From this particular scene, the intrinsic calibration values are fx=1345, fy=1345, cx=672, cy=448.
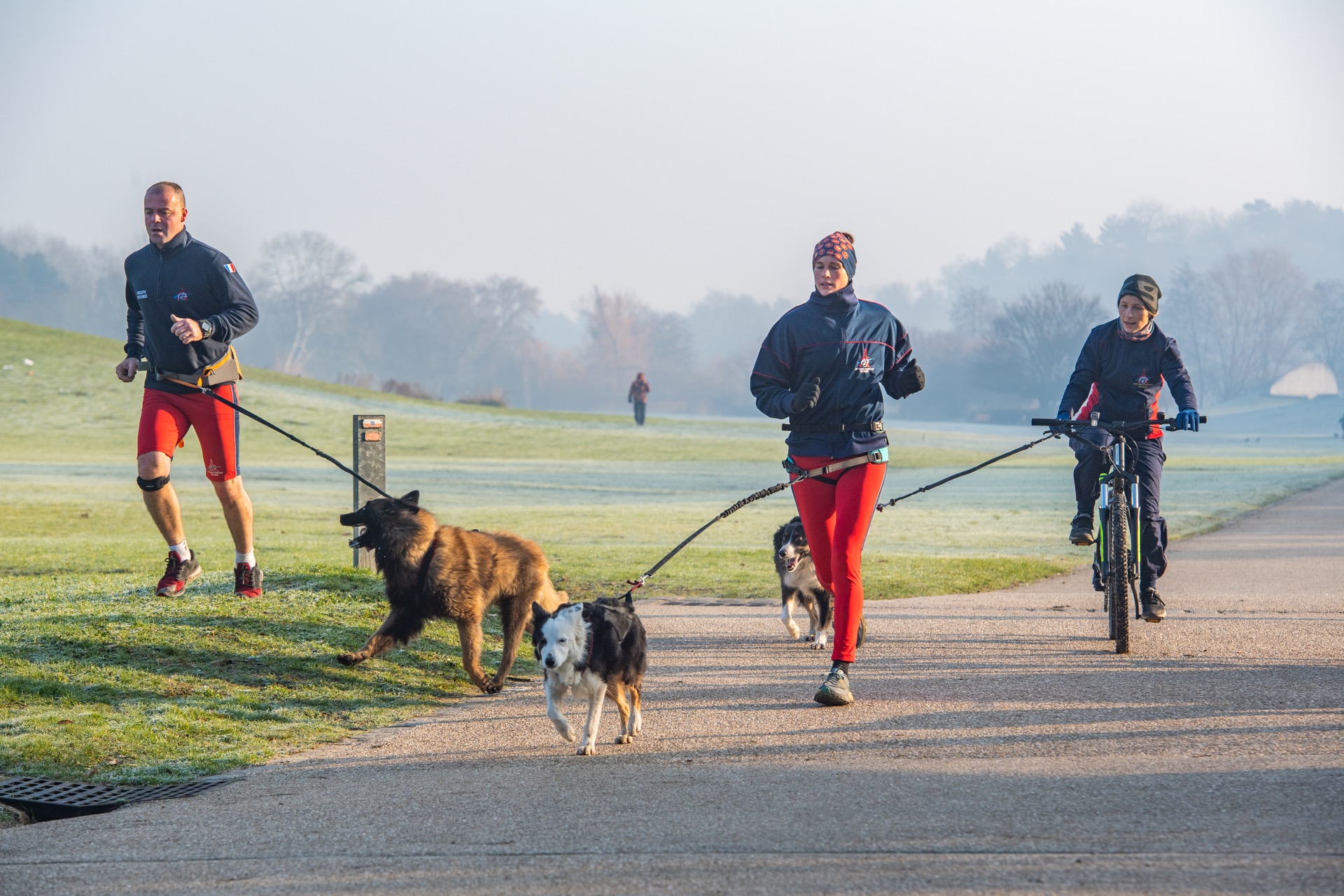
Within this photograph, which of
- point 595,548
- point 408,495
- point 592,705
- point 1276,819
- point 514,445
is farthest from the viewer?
point 514,445

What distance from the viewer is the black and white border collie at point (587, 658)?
5625 mm

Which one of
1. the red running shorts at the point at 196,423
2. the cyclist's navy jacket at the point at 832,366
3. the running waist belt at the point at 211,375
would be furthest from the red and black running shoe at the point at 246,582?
the cyclist's navy jacket at the point at 832,366

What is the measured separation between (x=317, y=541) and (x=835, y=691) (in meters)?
10.3

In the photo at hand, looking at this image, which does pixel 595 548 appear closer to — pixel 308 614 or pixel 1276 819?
pixel 308 614

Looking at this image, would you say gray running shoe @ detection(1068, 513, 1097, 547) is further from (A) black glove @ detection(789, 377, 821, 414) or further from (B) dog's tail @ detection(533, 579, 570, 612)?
(B) dog's tail @ detection(533, 579, 570, 612)

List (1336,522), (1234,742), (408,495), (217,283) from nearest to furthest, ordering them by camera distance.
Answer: (1234,742) < (408,495) < (217,283) < (1336,522)

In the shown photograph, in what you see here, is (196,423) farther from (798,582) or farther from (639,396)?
(639,396)

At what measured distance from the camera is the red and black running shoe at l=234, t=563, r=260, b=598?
830 cm

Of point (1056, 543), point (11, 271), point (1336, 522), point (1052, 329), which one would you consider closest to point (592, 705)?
point (1056, 543)

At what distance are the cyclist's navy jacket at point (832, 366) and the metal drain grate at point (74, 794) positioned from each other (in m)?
3.08

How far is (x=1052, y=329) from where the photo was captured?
10388 centimetres

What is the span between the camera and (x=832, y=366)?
652 cm

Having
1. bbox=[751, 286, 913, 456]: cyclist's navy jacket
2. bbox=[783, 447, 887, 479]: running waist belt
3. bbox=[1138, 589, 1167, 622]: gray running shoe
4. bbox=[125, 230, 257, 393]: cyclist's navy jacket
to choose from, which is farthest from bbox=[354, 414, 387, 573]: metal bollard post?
bbox=[1138, 589, 1167, 622]: gray running shoe

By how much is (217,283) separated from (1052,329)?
101523 millimetres
